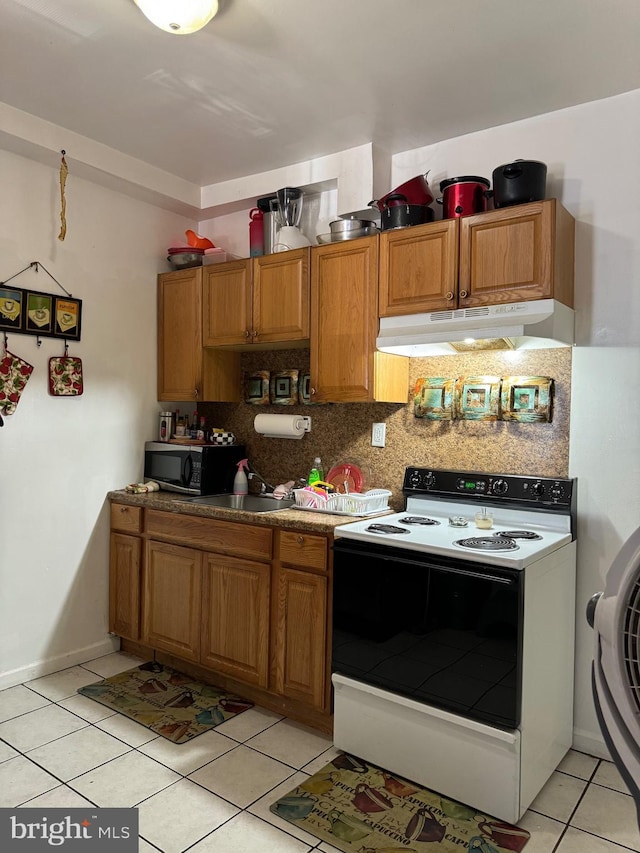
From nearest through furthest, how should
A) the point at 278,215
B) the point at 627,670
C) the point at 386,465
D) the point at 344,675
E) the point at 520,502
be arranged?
the point at 627,670 < the point at 344,675 < the point at 520,502 < the point at 386,465 < the point at 278,215

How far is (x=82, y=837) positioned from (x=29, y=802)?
0.32 metres

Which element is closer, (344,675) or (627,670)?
(627,670)

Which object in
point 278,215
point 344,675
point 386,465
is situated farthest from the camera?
point 278,215

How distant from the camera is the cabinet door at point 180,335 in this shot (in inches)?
139

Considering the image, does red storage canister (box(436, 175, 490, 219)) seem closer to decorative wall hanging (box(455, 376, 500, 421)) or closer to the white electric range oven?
decorative wall hanging (box(455, 376, 500, 421))

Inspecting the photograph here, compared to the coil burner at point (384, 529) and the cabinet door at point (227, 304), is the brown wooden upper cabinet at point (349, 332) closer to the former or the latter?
the cabinet door at point (227, 304)

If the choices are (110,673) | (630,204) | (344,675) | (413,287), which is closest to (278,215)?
(413,287)

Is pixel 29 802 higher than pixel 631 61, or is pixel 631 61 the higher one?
pixel 631 61

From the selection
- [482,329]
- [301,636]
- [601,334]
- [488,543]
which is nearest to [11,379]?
[301,636]

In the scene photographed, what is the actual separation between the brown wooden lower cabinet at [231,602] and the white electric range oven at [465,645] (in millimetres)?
184

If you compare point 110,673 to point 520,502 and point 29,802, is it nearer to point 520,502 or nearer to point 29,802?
point 29,802

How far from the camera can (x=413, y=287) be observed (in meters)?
2.69

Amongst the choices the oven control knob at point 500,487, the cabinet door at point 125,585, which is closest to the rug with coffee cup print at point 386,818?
the oven control knob at point 500,487

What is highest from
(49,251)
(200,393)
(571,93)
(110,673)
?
(571,93)
